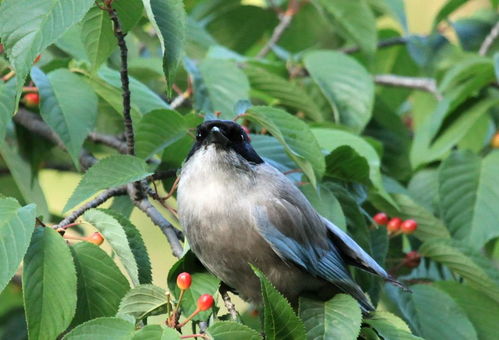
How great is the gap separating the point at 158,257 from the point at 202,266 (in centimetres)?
342

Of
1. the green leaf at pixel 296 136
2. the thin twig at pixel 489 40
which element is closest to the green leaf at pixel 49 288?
the green leaf at pixel 296 136

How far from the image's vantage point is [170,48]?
2.28 metres

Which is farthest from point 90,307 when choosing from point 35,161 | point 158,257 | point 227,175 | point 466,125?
point 158,257

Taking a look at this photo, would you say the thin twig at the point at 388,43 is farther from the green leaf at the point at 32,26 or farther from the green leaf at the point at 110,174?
the green leaf at the point at 32,26

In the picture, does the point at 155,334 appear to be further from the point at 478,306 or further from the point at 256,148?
the point at 478,306

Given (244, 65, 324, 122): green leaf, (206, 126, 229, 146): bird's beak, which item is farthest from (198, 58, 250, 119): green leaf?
(206, 126, 229, 146): bird's beak

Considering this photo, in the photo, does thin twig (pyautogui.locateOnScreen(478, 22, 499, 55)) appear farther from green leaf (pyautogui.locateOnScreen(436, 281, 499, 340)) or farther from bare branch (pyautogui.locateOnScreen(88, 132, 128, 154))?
bare branch (pyautogui.locateOnScreen(88, 132, 128, 154))

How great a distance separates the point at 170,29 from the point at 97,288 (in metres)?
0.75

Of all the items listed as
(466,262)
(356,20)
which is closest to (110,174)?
(466,262)

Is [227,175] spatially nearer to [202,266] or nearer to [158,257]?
[202,266]

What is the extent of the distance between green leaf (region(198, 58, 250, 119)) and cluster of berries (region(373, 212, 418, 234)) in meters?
0.71

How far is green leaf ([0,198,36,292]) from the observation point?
2232 mm

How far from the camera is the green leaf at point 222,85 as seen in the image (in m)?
3.58

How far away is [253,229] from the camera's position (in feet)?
8.89
